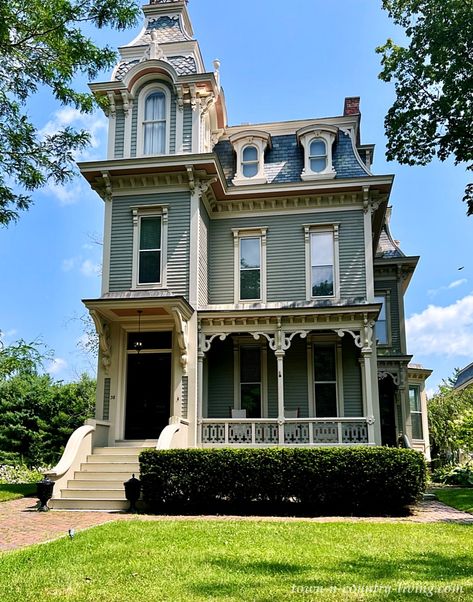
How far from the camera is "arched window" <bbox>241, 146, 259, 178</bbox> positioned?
1622cm

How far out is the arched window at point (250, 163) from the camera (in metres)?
16.2

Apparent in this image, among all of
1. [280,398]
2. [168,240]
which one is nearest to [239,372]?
[280,398]

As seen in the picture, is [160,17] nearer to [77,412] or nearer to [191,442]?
[191,442]

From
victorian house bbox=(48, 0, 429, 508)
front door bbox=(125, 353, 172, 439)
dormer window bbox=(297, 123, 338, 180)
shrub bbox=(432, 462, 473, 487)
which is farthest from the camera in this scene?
shrub bbox=(432, 462, 473, 487)

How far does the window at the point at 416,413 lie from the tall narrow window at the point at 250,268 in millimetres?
9117

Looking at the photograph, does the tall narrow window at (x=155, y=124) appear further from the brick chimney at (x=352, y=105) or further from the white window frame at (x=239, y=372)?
the brick chimney at (x=352, y=105)

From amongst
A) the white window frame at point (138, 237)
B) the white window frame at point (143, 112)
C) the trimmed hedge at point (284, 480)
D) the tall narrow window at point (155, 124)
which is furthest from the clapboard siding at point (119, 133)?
the trimmed hedge at point (284, 480)

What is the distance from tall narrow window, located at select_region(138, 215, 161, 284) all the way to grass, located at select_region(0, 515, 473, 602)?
23.8 ft

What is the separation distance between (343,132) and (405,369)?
786 centimetres

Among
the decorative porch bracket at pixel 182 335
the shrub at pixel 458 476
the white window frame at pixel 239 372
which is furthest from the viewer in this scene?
the shrub at pixel 458 476

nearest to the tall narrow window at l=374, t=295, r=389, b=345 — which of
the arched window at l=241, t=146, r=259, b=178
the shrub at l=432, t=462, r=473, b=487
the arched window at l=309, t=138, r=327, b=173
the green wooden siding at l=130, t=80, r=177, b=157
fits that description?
the shrub at l=432, t=462, r=473, b=487

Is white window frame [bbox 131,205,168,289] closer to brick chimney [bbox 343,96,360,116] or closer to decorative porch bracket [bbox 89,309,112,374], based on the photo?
decorative porch bracket [bbox 89,309,112,374]

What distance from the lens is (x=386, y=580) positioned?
5.20m

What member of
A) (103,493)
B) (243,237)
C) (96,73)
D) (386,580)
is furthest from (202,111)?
(386,580)
